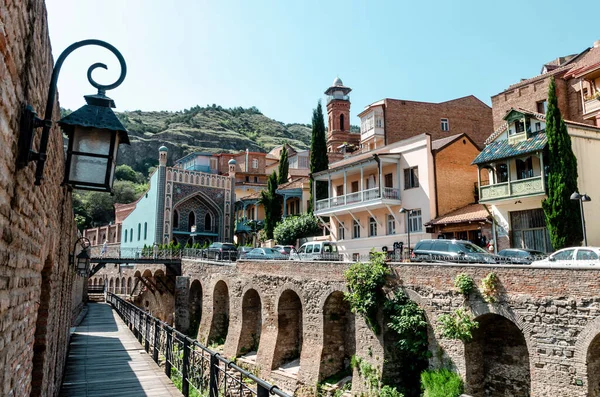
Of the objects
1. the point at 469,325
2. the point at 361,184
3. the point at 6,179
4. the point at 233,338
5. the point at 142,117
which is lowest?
the point at 233,338

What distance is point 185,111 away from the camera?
149 meters

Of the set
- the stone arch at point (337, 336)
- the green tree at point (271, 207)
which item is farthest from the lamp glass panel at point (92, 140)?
the green tree at point (271, 207)

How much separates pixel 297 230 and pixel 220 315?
1019cm

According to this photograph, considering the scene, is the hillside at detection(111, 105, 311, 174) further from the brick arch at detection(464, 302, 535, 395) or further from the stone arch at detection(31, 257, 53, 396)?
the stone arch at detection(31, 257, 53, 396)

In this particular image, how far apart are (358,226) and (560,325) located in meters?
20.3

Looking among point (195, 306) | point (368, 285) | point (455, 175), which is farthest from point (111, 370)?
point (455, 175)

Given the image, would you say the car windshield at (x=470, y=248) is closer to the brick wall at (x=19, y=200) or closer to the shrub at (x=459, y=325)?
the shrub at (x=459, y=325)

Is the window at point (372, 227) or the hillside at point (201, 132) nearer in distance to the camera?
the window at point (372, 227)

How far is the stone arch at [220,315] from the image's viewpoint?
1101 inches

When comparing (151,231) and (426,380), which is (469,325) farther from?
(151,231)

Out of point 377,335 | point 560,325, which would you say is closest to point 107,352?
point 377,335

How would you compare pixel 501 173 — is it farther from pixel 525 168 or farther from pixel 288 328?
pixel 288 328

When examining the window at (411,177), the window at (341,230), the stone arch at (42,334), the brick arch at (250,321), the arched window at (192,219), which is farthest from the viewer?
the arched window at (192,219)

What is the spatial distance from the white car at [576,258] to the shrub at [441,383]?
15.1 feet
